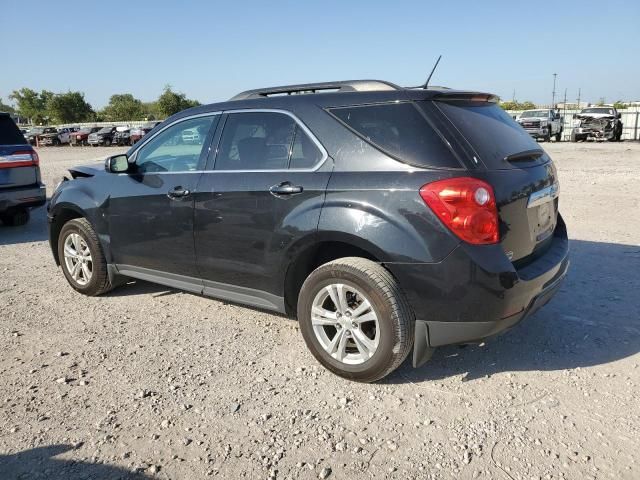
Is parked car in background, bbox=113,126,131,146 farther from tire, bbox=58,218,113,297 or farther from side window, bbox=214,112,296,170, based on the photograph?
side window, bbox=214,112,296,170

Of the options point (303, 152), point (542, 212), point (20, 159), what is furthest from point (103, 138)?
point (542, 212)

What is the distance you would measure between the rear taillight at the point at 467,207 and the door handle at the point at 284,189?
905mm

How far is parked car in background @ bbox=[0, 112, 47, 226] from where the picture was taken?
25.1 ft

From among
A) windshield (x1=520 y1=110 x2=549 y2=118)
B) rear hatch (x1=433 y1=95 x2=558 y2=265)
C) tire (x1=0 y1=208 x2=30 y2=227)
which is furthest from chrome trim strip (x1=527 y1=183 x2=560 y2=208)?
windshield (x1=520 y1=110 x2=549 y2=118)

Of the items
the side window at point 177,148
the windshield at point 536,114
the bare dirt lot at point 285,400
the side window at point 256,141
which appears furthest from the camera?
the windshield at point 536,114

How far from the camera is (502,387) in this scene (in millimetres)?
3252

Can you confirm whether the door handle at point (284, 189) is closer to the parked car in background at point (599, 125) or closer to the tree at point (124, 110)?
the parked car in background at point (599, 125)

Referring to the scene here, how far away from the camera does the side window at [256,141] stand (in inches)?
143

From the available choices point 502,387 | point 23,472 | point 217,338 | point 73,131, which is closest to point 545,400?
point 502,387

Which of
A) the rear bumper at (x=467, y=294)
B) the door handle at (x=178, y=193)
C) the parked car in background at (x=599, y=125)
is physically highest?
the door handle at (x=178, y=193)

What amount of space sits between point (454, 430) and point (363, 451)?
0.53 m

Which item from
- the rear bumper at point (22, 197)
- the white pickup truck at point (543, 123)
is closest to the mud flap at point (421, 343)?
the rear bumper at point (22, 197)

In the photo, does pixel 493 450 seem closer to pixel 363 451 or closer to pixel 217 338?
pixel 363 451

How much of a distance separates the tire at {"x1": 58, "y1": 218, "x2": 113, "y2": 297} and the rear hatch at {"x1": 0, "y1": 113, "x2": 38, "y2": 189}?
3289 millimetres
